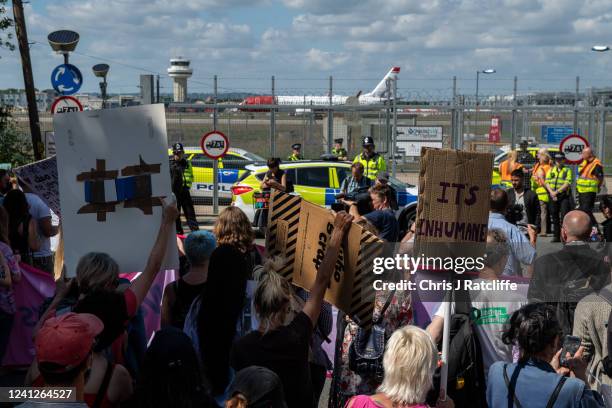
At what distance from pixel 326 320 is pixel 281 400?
1739mm

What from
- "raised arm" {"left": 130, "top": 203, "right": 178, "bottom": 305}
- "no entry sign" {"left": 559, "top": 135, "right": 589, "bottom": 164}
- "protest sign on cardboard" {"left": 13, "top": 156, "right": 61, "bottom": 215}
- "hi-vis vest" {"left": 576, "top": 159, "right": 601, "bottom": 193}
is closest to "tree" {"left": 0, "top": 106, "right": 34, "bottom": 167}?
"no entry sign" {"left": 559, "top": 135, "right": 589, "bottom": 164}

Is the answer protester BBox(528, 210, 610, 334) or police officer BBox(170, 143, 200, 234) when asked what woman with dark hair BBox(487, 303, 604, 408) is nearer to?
protester BBox(528, 210, 610, 334)

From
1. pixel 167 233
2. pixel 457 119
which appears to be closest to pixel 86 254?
pixel 167 233

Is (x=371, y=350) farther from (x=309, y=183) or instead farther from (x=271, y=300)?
(x=309, y=183)

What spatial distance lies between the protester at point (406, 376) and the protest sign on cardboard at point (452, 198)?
93 cm

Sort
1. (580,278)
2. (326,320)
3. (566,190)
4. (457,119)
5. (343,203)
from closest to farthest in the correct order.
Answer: (326,320)
(580,278)
(343,203)
(566,190)
(457,119)

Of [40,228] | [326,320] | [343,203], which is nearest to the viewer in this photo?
[326,320]

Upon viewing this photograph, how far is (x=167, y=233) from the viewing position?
196 inches

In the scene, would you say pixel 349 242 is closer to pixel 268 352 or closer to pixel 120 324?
pixel 268 352

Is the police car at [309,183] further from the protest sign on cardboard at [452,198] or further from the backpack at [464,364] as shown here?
the protest sign on cardboard at [452,198]

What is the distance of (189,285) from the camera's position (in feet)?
17.0

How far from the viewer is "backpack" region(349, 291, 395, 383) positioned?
4879 mm

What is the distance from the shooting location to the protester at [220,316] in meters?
4.78

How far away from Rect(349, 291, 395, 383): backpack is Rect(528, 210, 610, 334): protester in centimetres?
135
